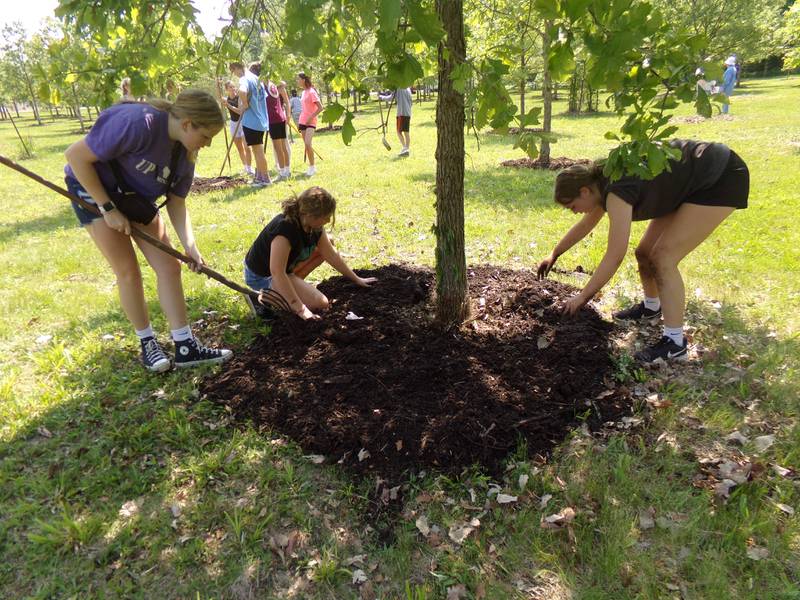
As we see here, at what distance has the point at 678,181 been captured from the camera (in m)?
2.97

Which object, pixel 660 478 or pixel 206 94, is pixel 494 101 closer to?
pixel 206 94

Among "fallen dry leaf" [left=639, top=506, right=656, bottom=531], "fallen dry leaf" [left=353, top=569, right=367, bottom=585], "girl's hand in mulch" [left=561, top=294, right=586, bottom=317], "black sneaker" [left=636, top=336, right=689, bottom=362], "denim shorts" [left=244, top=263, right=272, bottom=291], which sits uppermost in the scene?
"denim shorts" [left=244, top=263, right=272, bottom=291]

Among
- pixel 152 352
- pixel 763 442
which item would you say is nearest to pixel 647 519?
pixel 763 442

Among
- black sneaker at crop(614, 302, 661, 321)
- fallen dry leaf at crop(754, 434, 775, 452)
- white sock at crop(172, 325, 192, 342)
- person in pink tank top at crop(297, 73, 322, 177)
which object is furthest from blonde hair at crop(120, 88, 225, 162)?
person in pink tank top at crop(297, 73, 322, 177)

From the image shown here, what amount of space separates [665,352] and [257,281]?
3191 mm

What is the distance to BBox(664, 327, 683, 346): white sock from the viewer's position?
3.26 m

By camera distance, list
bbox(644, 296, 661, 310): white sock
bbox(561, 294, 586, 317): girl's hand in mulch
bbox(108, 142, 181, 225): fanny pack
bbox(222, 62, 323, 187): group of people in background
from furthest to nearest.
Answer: bbox(222, 62, 323, 187): group of people in background
bbox(644, 296, 661, 310): white sock
bbox(561, 294, 586, 317): girl's hand in mulch
bbox(108, 142, 181, 225): fanny pack

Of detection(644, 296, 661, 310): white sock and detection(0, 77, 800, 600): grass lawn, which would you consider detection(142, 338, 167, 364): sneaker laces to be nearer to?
detection(0, 77, 800, 600): grass lawn

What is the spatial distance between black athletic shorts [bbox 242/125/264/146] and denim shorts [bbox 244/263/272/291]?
546 cm

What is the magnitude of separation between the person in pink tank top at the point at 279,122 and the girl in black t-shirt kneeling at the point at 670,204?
7.06 metres

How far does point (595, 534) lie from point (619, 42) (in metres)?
2.10

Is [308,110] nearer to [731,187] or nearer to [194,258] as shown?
[194,258]

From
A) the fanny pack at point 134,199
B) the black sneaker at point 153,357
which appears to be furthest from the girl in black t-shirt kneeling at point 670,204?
the black sneaker at point 153,357

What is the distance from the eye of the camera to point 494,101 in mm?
2023
